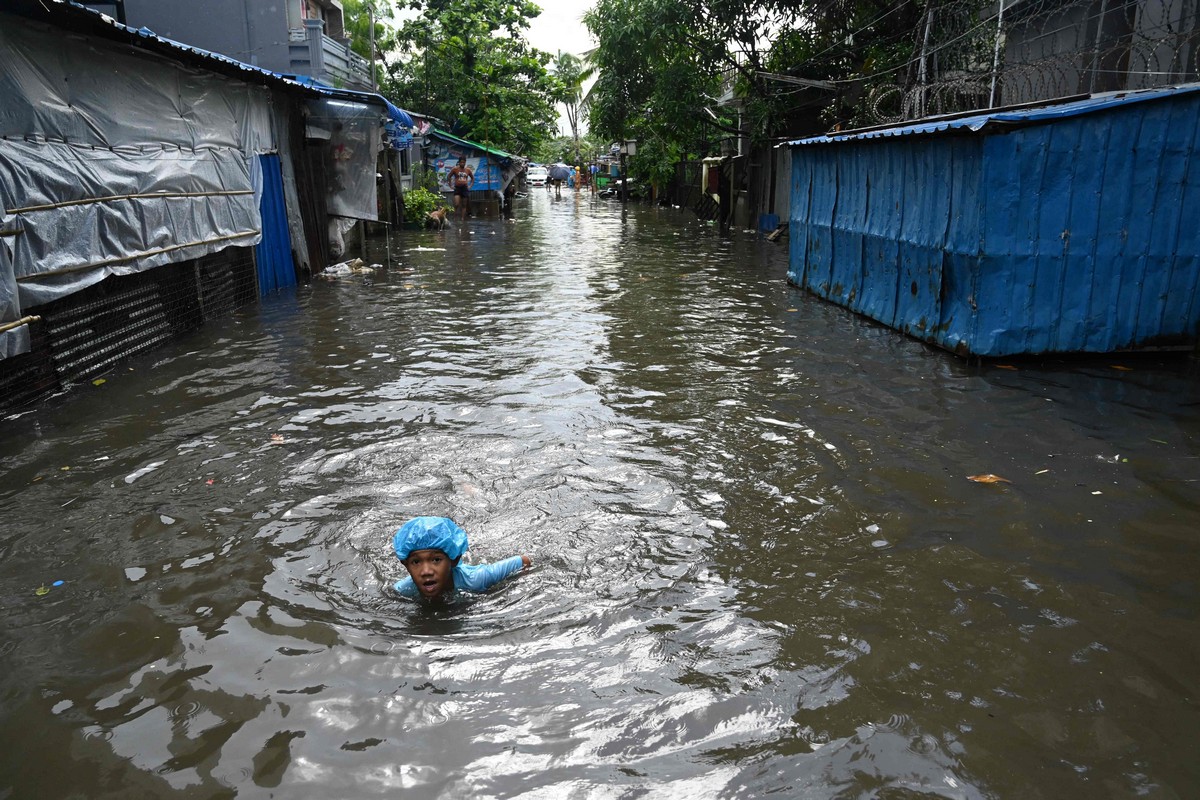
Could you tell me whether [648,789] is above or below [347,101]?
below

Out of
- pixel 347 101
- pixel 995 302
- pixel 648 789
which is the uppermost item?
pixel 347 101

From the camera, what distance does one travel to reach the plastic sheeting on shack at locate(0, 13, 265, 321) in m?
7.27

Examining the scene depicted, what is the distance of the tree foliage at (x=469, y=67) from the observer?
37.2 metres

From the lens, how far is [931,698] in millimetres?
3545

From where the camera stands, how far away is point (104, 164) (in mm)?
8703

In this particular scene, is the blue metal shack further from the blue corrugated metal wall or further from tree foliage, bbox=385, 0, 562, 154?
tree foliage, bbox=385, 0, 562, 154

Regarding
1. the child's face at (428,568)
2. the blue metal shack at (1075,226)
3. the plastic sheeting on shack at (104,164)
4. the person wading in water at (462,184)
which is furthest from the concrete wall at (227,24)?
the child's face at (428,568)

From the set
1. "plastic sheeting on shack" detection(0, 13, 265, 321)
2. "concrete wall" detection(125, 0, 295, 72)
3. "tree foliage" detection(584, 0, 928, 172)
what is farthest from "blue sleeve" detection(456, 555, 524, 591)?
"concrete wall" detection(125, 0, 295, 72)

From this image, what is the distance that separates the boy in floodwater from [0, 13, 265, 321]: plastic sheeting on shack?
4.72 metres

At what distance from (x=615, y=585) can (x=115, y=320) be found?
7.08m

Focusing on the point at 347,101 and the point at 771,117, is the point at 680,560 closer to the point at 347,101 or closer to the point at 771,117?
the point at 347,101

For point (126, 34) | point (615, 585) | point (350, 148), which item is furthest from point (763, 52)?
point (615, 585)

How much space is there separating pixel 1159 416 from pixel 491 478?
216 inches

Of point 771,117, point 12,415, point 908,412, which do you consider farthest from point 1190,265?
point 771,117
